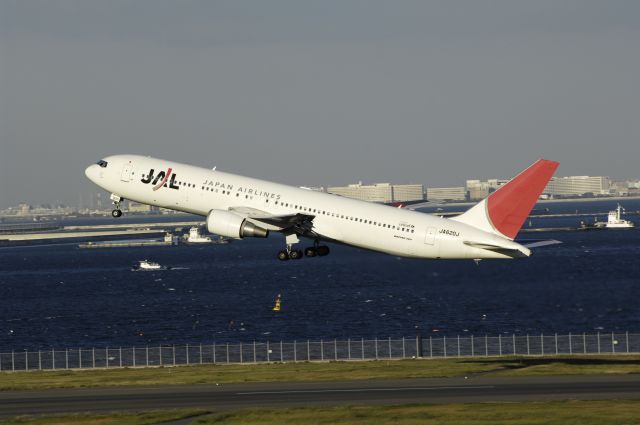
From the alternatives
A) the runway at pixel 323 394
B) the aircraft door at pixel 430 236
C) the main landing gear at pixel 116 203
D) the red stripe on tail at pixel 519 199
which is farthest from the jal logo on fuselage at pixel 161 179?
the red stripe on tail at pixel 519 199

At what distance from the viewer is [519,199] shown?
75.7 metres

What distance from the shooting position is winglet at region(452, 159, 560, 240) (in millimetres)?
75312

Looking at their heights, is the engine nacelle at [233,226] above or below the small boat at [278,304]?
above

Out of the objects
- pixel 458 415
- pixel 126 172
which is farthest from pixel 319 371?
pixel 458 415

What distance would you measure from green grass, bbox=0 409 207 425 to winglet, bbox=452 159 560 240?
27291 millimetres

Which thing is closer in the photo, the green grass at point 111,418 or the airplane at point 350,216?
the green grass at point 111,418

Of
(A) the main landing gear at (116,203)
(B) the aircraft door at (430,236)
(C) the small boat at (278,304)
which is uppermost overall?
(A) the main landing gear at (116,203)

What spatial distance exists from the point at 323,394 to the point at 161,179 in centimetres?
2495

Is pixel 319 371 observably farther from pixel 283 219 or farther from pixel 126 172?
pixel 126 172

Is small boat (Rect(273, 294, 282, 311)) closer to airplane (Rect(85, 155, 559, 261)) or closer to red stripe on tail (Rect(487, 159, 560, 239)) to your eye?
airplane (Rect(85, 155, 559, 261))

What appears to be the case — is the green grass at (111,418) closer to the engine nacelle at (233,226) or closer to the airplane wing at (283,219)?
the engine nacelle at (233,226)

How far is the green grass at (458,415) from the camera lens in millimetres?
54250

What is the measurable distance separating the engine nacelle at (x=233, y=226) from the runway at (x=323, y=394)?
11548mm

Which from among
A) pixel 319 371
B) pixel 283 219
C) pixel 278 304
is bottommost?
pixel 278 304
